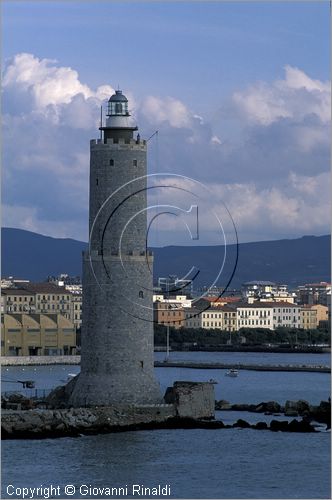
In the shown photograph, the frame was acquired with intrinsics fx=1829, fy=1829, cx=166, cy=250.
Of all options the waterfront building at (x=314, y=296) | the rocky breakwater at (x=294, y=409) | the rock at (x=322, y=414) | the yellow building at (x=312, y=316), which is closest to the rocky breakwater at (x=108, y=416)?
the rocky breakwater at (x=294, y=409)

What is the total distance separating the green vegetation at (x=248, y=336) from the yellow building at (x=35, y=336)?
27.1 m

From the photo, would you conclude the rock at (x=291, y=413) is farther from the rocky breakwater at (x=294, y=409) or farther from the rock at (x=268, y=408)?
the rock at (x=268, y=408)

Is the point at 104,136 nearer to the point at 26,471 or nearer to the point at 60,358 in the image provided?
the point at 26,471

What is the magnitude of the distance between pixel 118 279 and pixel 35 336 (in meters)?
43.3

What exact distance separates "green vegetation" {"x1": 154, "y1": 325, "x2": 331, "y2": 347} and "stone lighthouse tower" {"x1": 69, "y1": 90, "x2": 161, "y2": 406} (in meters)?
71.4

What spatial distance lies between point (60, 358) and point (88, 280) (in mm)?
41696

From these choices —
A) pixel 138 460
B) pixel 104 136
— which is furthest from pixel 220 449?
pixel 104 136

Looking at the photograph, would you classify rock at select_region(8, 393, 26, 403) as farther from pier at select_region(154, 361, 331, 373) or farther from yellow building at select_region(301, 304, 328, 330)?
yellow building at select_region(301, 304, 328, 330)

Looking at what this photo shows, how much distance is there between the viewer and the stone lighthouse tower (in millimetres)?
34469

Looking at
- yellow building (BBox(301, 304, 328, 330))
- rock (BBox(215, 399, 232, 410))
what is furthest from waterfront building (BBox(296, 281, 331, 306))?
rock (BBox(215, 399, 232, 410))

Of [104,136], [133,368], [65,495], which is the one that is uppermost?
[104,136]

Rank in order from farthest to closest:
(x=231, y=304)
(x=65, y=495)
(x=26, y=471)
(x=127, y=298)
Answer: (x=231, y=304) → (x=127, y=298) → (x=26, y=471) → (x=65, y=495)

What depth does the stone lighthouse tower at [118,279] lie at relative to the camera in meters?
34.5

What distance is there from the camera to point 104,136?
116ft
